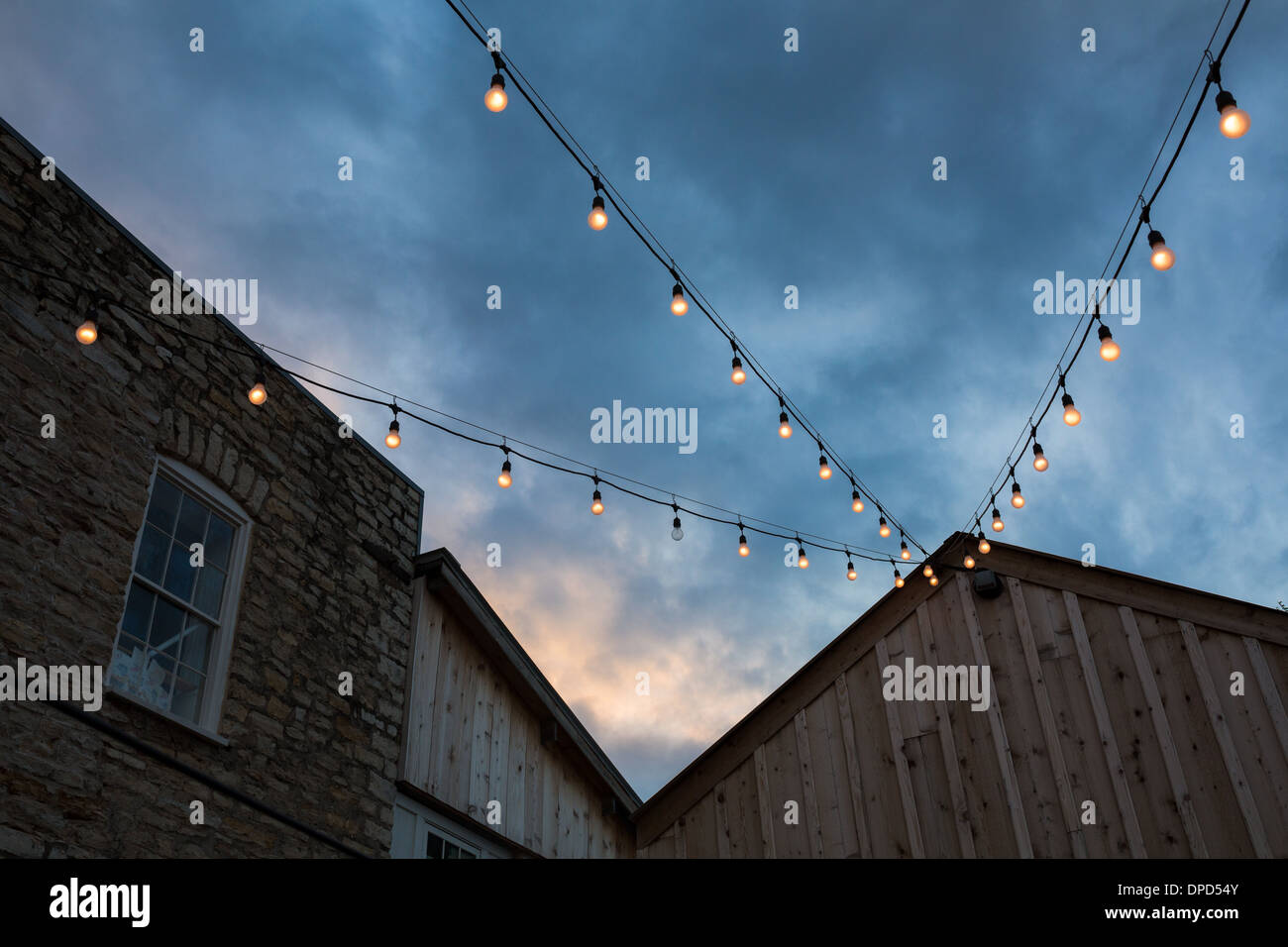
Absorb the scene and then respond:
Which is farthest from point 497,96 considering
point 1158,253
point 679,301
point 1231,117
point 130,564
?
point 130,564

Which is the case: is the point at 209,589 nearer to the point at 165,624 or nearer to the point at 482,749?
the point at 165,624

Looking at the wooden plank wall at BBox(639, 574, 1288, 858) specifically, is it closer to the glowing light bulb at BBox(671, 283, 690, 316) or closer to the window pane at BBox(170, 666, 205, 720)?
the glowing light bulb at BBox(671, 283, 690, 316)

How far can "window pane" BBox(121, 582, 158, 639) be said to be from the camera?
560 centimetres

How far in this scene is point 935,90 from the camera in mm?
9656

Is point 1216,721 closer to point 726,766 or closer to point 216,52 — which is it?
point 726,766

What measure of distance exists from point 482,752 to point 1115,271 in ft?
19.9

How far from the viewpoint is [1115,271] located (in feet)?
17.7

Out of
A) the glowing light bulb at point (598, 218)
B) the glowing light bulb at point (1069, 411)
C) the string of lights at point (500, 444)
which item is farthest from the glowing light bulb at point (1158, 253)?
the string of lights at point (500, 444)

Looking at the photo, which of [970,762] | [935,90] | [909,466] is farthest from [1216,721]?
[909,466]

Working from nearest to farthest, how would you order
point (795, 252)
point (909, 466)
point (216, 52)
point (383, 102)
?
point (216, 52) < point (383, 102) < point (795, 252) < point (909, 466)

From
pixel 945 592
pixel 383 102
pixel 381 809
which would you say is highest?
pixel 383 102

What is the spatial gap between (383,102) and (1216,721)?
10139 mm

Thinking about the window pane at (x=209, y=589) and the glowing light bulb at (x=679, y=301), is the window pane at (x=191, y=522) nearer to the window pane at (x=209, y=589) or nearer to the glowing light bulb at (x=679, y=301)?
the window pane at (x=209, y=589)
